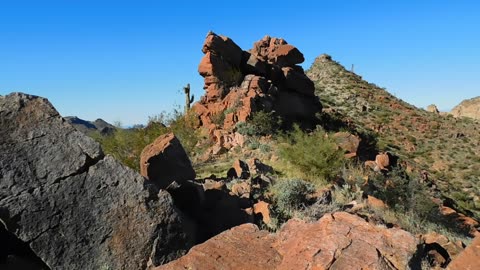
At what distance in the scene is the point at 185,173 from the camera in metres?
8.66

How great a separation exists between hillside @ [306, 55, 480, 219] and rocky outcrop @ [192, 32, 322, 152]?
5.56 meters

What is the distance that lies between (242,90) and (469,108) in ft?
187

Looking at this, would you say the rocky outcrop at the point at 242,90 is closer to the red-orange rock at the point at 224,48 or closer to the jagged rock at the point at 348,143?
the red-orange rock at the point at 224,48

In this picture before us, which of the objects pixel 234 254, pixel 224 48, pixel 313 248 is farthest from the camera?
pixel 224 48

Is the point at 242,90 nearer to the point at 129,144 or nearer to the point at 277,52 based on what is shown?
the point at 277,52

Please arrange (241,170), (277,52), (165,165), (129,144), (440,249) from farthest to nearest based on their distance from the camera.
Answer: (277,52)
(129,144)
(241,170)
(165,165)
(440,249)

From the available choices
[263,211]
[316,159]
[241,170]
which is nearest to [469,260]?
[263,211]

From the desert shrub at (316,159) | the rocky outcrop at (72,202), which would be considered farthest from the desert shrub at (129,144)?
the rocky outcrop at (72,202)

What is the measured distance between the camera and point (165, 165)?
8461mm

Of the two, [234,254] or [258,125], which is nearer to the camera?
[234,254]

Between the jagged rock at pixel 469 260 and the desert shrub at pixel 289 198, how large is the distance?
3.67 metres

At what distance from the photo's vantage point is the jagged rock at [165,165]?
27.4 feet

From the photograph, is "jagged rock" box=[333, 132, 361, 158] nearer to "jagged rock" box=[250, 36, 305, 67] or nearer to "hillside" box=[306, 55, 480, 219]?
"hillside" box=[306, 55, 480, 219]

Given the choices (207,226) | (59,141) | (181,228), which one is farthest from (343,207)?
(59,141)
